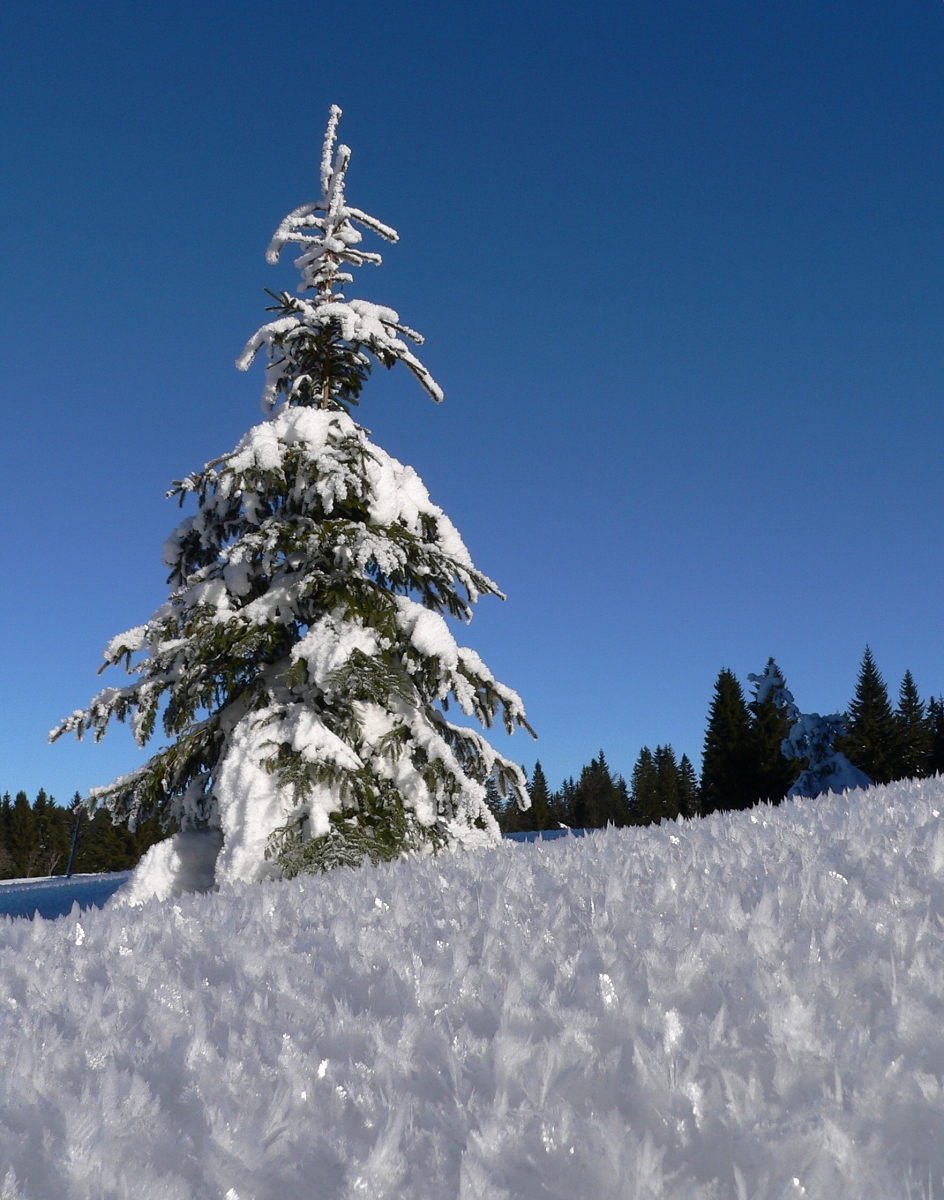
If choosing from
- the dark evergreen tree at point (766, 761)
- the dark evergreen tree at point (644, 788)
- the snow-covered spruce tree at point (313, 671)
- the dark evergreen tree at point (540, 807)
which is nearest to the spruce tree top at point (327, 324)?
the snow-covered spruce tree at point (313, 671)

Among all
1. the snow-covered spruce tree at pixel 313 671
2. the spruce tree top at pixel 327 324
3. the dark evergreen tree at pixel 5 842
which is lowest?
the dark evergreen tree at pixel 5 842

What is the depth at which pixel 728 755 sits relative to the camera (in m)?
50.9

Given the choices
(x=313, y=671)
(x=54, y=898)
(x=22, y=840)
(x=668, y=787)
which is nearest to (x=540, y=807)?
(x=668, y=787)

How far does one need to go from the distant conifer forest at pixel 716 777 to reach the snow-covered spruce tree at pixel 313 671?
5.27 feet

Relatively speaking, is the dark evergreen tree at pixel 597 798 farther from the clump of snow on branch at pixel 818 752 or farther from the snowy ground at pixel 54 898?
the snowy ground at pixel 54 898

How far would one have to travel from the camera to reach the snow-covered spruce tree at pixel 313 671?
817 cm

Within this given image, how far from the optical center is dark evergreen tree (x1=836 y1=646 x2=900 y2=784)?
52.3 m

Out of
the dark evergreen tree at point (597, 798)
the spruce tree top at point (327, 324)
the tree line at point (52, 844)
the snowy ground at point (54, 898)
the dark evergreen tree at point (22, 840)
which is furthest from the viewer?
the dark evergreen tree at point (597, 798)

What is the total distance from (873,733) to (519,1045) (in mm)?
57999

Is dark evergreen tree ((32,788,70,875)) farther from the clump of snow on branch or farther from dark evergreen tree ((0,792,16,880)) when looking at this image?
the clump of snow on branch

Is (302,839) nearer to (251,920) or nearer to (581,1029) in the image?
(251,920)

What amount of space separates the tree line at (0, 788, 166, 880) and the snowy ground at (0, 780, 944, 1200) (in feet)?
276

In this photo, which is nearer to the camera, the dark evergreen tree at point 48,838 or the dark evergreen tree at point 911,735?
the dark evergreen tree at point 911,735

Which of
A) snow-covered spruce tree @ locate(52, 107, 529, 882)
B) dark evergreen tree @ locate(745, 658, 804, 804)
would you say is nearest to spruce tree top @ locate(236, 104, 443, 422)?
snow-covered spruce tree @ locate(52, 107, 529, 882)
